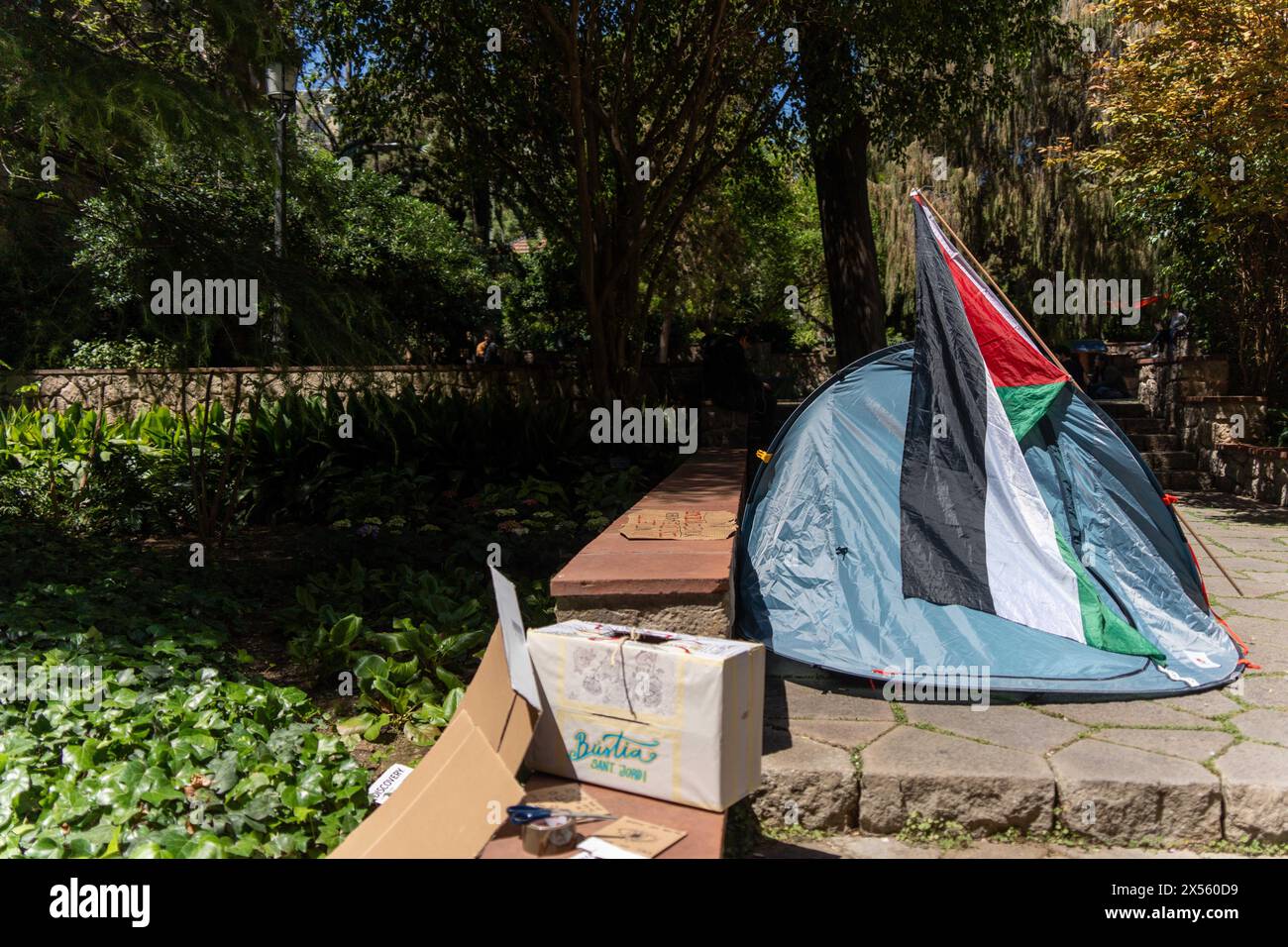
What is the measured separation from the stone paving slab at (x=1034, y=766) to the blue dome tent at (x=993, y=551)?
0.97 ft

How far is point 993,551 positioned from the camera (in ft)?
16.8

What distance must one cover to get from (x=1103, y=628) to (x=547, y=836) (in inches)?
132

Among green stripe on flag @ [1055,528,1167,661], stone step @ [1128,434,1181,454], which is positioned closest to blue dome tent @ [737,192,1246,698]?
green stripe on flag @ [1055,528,1167,661]

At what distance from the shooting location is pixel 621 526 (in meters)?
5.55

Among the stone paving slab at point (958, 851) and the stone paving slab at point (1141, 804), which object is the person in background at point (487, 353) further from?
the stone paving slab at point (1141, 804)

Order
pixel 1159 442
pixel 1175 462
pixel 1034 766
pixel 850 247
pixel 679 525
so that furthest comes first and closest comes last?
pixel 1159 442
pixel 1175 462
pixel 850 247
pixel 679 525
pixel 1034 766

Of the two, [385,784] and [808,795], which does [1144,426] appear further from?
[385,784]

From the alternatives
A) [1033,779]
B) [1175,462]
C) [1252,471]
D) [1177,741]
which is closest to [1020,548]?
[1177,741]

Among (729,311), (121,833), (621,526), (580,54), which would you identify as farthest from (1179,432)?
(729,311)

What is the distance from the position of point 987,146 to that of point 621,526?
17.7 m

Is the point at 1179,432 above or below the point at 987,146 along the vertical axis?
below

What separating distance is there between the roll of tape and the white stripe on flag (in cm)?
303

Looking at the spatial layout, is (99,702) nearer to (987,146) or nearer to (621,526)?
(621,526)

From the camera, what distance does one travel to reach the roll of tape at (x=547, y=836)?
8.73ft
